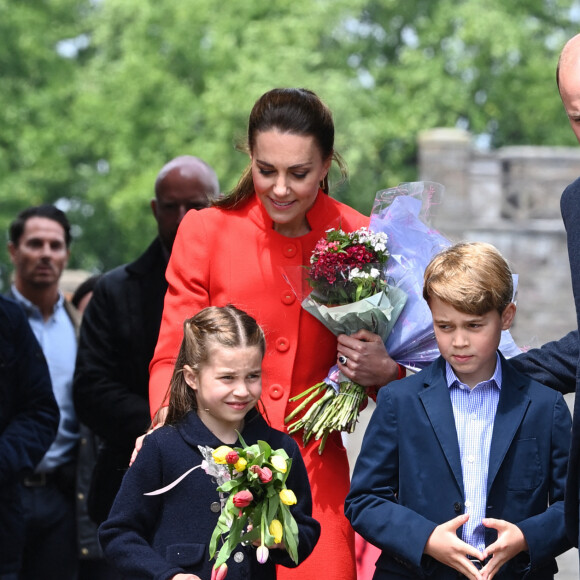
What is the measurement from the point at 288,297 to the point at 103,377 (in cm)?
167

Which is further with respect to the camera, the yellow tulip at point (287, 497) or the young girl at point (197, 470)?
the young girl at point (197, 470)

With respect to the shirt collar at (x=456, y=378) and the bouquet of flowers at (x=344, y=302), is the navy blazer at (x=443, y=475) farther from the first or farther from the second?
the bouquet of flowers at (x=344, y=302)

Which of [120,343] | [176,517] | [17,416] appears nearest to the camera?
[176,517]

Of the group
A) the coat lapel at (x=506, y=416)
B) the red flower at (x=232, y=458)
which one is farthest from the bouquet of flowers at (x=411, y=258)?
the red flower at (x=232, y=458)

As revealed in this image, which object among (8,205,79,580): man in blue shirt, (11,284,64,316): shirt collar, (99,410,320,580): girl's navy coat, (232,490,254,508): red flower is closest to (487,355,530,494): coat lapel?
(99,410,320,580): girl's navy coat

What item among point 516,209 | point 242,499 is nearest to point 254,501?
point 242,499

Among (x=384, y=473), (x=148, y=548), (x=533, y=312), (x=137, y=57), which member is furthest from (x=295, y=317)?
(x=137, y=57)

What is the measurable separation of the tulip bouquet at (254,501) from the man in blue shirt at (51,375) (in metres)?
3.07

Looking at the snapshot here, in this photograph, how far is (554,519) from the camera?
409 cm

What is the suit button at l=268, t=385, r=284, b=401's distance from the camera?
467cm

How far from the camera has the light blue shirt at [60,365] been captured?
22.9ft

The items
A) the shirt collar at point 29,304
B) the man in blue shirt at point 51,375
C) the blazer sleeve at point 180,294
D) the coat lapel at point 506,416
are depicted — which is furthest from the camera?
the shirt collar at point 29,304

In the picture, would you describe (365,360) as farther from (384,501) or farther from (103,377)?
(103,377)

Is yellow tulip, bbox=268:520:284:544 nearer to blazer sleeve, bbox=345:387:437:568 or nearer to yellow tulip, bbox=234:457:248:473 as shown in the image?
yellow tulip, bbox=234:457:248:473
